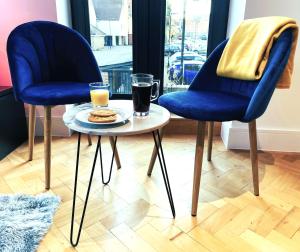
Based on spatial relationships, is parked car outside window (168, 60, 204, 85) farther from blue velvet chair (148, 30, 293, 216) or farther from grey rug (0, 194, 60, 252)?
grey rug (0, 194, 60, 252)

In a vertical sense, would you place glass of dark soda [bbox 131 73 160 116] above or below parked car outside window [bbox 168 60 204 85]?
above

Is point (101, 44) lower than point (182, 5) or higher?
lower

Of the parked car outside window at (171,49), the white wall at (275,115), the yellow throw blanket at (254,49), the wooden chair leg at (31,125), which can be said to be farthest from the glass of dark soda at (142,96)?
the parked car outside window at (171,49)

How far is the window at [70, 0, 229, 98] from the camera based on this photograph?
6.28 feet

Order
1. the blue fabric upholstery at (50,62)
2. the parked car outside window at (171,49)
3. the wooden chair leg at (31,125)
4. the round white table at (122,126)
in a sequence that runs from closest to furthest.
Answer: the round white table at (122,126) → the blue fabric upholstery at (50,62) → the wooden chair leg at (31,125) → the parked car outside window at (171,49)

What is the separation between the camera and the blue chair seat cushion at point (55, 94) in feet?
4.18

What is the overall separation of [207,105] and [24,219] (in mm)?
875

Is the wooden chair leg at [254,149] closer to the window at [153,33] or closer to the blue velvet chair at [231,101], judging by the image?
the blue velvet chair at [231,101]

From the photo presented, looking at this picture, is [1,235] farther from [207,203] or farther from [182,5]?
[182,5]

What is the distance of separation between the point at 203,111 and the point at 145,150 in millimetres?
791

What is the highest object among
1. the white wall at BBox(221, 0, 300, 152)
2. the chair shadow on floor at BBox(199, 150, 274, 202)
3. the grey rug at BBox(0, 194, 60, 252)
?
the white wall at BBox(221, 0, 300, 152)

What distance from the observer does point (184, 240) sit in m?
1.05

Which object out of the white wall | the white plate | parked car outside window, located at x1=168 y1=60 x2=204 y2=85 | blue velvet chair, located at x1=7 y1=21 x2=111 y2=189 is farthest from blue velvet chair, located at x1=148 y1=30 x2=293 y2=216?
parked car outside window, located at x1=168 y1=60 x2=204 y2=85

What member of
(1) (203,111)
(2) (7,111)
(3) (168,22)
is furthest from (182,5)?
(2) (7,111)
